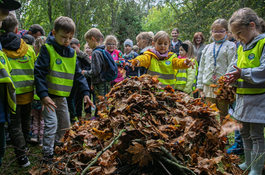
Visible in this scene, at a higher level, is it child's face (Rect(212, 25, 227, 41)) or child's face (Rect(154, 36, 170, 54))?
child's face (Rect(212, 25, 227, 41))

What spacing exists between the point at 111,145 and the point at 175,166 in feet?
1.61

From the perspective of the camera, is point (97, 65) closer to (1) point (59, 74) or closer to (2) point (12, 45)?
(1) point (59, 74)

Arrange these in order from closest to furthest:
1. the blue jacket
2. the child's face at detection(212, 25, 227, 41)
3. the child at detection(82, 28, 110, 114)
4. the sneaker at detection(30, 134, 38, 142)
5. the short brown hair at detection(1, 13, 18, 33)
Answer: the blue jacket → the short brown hair at detection(1, 13, 18, 33) → the child's face at detection(212, 25, 227, 41) → the sneaker at detection(30, 134, 38, 142) → the child at detection(82, 28, 110, 114)

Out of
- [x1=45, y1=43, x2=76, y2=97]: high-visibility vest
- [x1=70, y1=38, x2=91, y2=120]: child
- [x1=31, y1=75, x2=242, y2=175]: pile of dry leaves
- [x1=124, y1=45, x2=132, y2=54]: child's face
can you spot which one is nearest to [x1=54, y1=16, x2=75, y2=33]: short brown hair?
[x1=45, y1=43, x2=76, y2=97]: high-visibility vest

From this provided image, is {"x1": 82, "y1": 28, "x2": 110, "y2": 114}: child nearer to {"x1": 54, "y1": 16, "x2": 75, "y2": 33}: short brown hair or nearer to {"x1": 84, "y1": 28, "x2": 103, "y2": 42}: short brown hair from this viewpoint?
{"x1": 84, "y1": 28, "x2": 103, "y2": 42}: short brown hair

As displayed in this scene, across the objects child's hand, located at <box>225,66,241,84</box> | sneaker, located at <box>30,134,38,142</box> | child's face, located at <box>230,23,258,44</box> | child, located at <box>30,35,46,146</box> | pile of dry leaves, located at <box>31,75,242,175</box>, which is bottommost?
sneaker, located at <box>30,134,38,142</box>

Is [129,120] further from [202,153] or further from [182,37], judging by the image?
[182,37]

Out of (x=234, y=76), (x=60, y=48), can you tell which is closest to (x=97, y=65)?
(x=60, y=48)

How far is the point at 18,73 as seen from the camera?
324 cm

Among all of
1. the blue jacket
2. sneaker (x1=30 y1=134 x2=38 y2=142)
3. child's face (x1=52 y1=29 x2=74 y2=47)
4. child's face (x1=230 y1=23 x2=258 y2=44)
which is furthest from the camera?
sneaker (x1=30 y1=134 x2=38 y2=142)

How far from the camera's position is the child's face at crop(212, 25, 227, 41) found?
4.00 meters

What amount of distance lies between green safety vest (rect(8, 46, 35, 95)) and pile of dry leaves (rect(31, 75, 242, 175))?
1.70 metres

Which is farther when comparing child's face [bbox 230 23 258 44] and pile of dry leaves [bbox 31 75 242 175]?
child's face [bbox 230 23 258 44]

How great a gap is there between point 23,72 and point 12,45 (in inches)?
17.5
